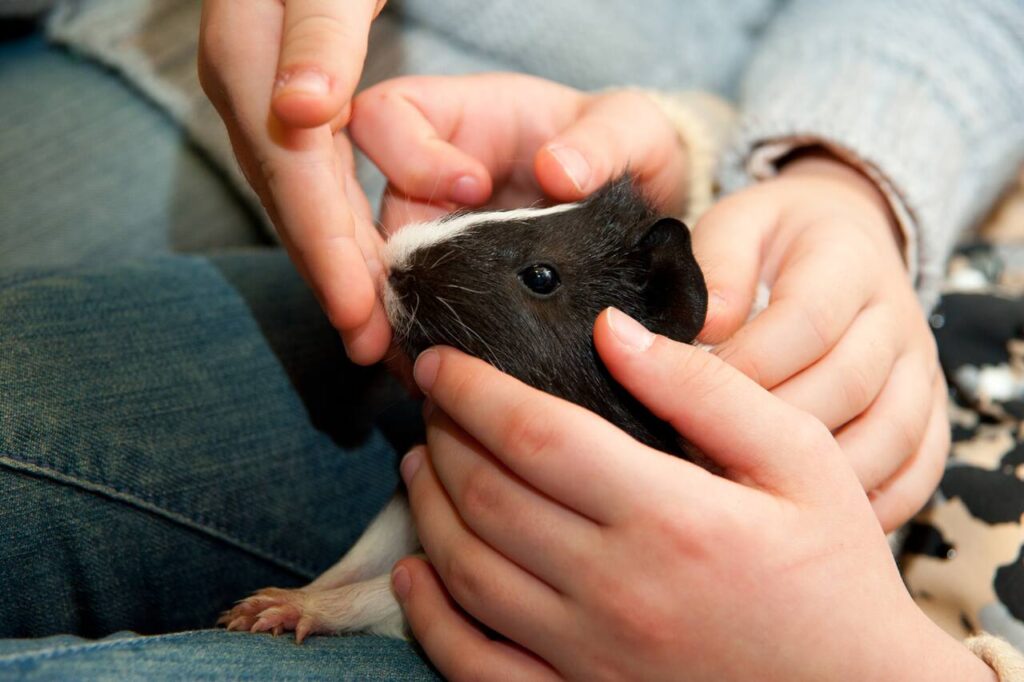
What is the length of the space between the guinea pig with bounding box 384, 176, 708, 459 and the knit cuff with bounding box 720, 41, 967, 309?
66 cm

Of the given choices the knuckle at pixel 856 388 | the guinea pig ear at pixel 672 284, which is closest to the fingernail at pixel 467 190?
the guinea pig ear at pixel 672 284

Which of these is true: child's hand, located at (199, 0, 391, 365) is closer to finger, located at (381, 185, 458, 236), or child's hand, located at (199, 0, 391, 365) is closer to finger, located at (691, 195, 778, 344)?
finger, located at (381, 185, 458, 236)

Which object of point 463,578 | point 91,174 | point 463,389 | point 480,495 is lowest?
point 91,174

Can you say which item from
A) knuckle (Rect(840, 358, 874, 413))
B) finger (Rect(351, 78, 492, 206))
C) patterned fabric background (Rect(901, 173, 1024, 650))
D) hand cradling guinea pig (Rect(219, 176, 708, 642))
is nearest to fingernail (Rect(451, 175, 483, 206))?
finger (Rect(351, 78, 492, 206))

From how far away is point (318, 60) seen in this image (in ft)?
2.90

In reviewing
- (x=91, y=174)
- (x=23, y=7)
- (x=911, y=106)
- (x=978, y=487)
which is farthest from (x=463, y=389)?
(x=23, y=7)

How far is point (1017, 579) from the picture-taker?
126 centimetres

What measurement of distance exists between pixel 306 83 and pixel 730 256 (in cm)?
76

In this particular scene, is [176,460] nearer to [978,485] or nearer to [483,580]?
[483,580]

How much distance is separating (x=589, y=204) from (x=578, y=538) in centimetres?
57

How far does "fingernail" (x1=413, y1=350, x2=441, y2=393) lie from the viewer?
1.13m

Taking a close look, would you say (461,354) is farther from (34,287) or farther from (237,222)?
(237,222)

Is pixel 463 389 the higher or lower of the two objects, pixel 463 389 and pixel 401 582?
the higher

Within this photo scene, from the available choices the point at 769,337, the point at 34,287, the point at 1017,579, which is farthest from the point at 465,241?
the point at 1017,579
